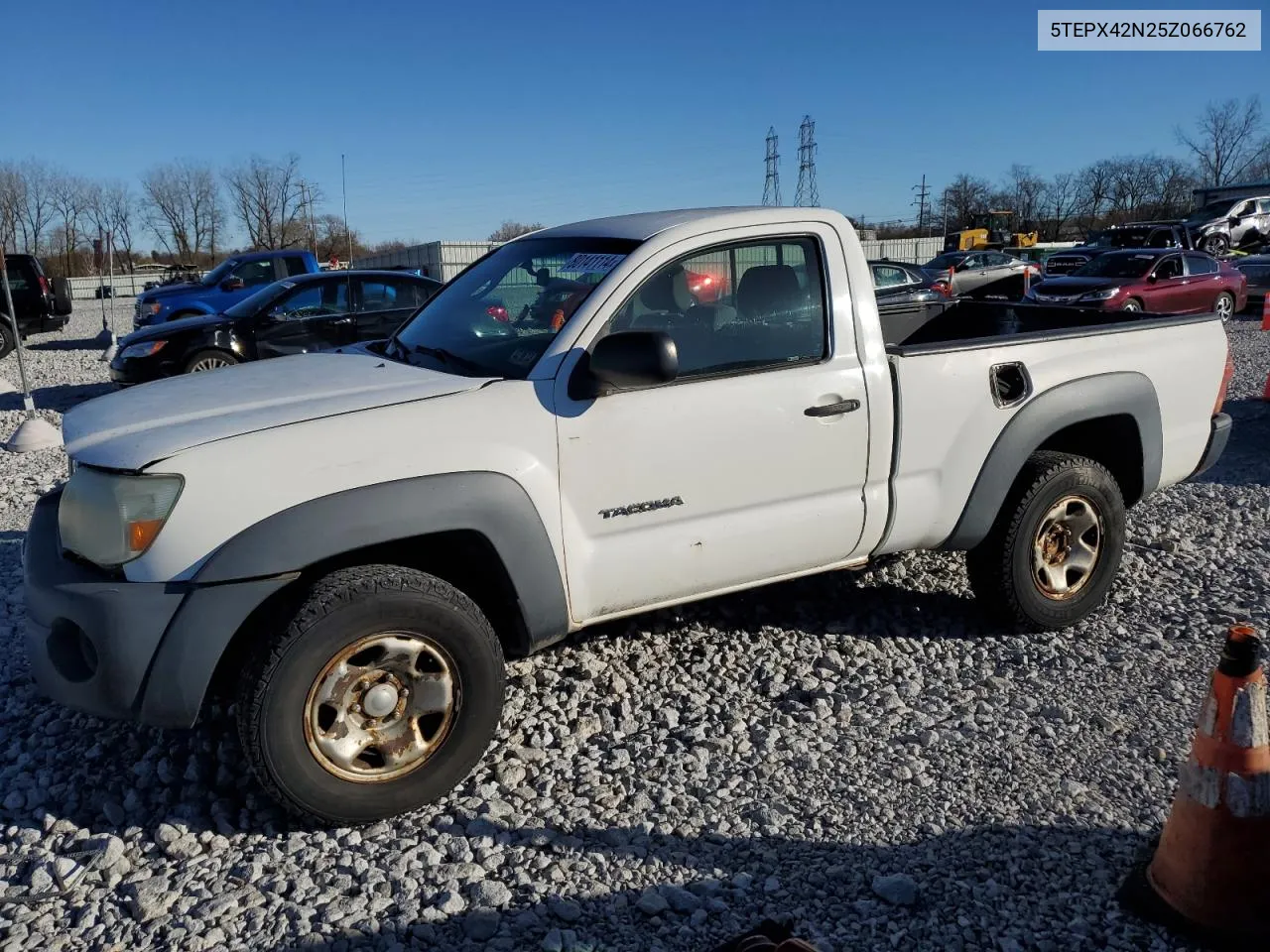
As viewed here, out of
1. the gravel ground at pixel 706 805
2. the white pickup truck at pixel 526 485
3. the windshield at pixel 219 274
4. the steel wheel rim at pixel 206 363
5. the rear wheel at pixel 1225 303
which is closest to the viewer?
the gravel ground at pixel 706 805

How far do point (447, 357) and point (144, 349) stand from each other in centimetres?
883

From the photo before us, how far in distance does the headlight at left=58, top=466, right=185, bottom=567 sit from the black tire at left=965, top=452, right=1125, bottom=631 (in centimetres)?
319

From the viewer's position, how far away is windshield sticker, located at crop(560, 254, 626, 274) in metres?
3.51

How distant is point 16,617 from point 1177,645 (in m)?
5.31

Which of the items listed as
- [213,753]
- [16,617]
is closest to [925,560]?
[213,753]

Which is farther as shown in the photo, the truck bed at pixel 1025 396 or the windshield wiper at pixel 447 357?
the truck bed at pixel 1025 396

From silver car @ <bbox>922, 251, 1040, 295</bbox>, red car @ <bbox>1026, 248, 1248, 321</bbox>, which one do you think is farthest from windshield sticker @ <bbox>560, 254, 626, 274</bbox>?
silver car @ <bbox>922, 251, 1040, 295</bbox>

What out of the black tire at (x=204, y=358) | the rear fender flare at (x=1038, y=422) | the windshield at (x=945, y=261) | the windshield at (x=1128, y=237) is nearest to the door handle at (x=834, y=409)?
the rear fender flare at (x=1038, y=422)

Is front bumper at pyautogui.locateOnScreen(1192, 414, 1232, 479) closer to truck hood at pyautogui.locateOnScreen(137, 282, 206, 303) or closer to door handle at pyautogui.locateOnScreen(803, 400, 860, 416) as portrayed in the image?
door handle at pyautogui.locateOnScreen(803, 400, 860, 416)

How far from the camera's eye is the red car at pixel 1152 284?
17188 mm

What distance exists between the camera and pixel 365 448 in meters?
2.97

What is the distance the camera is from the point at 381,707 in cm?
306

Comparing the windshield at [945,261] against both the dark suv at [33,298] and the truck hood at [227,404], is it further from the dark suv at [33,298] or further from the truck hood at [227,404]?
the truck hood at [227,404]

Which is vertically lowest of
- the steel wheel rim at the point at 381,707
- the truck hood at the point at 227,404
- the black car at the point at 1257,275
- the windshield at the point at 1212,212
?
the steel wheel rim at the point at 381,707
